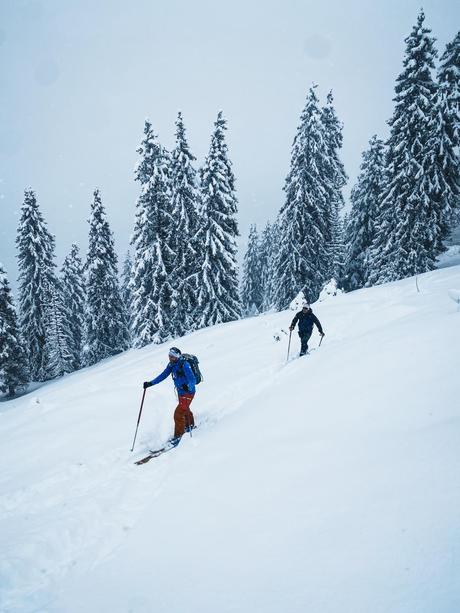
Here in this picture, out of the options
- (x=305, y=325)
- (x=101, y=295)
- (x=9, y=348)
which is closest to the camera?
(x=305, y=325)

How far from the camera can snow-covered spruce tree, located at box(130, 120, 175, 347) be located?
2370 centimetres

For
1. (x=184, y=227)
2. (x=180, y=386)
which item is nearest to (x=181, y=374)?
(x=180, y=386)

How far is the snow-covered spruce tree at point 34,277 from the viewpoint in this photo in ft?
100

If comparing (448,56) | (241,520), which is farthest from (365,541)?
(448,56)

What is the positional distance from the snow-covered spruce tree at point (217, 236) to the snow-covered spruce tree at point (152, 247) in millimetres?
2374

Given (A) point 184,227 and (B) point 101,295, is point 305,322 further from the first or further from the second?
(B) point 101,295

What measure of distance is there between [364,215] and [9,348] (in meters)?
30.4

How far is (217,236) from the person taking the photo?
24.5m

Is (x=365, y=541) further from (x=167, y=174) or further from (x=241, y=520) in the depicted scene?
(x=167, y=174)

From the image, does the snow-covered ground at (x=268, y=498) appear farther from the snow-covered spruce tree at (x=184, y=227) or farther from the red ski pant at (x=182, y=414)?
the snow-covered spruce tree at (x=184, y=227)

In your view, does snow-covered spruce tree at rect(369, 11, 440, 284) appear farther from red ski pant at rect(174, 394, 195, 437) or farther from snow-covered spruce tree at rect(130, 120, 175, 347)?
red ski pant at rect(174, 394, 195, 437)

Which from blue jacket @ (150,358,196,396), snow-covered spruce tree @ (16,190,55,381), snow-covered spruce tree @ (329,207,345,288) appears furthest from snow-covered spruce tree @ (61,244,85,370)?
blue jacket @ (150,358,196,396)

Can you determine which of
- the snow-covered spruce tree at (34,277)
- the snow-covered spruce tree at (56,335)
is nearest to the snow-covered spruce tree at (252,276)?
the snow-covered spruce tree at (56,335)

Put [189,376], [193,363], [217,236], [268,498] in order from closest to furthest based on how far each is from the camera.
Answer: [268,498]
[189,376]
[193,363]
[217,236]
